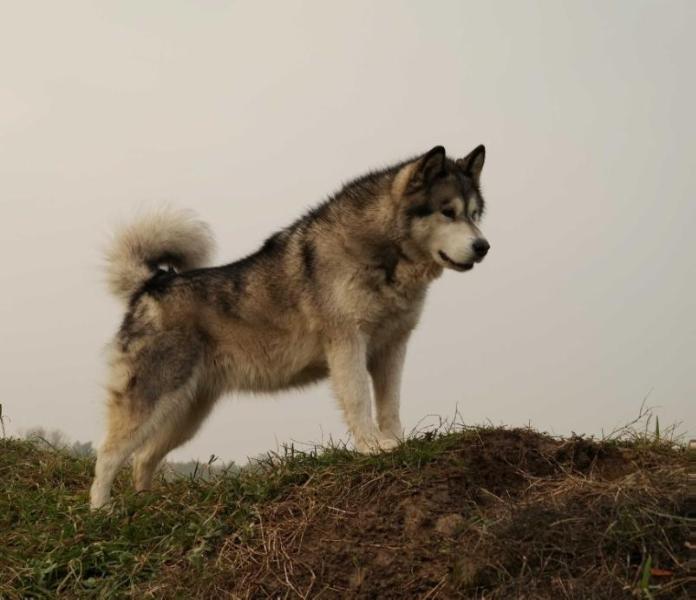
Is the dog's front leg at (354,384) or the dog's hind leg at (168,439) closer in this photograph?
the dog's front leg at (354,384)

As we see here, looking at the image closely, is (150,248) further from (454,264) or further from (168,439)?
→ (454,264)

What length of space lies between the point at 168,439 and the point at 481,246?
3.25 m

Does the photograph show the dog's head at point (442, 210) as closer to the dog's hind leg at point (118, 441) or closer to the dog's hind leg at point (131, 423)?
the dog's hind leg at point (131, 423)

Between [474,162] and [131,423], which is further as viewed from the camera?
[474,162]

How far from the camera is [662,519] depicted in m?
3.43

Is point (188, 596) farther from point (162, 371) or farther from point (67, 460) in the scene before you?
point (67, 460)

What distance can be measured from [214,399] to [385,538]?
3.03m

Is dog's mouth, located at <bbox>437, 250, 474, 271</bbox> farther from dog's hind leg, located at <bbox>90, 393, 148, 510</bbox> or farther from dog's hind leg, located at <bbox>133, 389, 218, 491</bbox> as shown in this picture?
dog's hind leg, located at <bbox>90, 393, 148, 510</bbox>

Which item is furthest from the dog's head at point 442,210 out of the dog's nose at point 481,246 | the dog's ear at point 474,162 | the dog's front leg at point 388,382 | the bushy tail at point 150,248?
the bushy tail at point 150,248

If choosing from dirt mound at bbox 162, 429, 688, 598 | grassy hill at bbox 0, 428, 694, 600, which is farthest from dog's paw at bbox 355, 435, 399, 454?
dirt mound at bbox 162, 429, 688, 598

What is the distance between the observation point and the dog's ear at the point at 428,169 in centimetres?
623

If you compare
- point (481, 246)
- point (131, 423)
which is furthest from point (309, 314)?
point (131, 423)

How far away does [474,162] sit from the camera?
21.7 ft

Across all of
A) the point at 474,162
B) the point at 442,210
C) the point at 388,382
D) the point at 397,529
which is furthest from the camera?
the point at 474,162
